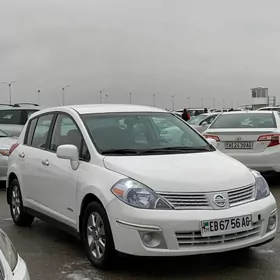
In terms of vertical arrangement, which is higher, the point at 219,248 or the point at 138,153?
the point at 138,153

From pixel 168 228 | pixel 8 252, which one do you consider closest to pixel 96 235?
pixel 168 228

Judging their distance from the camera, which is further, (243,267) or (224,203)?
(243,267)

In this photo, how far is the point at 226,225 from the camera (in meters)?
4.34

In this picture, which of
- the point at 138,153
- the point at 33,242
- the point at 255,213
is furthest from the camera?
the point at 33,242

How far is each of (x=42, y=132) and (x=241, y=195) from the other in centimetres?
284

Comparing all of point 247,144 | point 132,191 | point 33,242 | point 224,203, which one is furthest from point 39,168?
point 247,144

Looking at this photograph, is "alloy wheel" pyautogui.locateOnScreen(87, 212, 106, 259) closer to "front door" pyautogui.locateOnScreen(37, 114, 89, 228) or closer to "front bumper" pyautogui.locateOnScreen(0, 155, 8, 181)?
"front door" pyautogui.locateOnScreen(37, 114, 89, 228)

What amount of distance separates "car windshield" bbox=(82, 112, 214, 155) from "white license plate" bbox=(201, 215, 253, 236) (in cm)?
112

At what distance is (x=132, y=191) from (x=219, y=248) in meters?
0.89

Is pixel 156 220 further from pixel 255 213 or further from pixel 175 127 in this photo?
pixel 175 127

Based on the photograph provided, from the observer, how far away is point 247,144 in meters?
9.23

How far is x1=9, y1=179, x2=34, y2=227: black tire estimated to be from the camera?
258 inches

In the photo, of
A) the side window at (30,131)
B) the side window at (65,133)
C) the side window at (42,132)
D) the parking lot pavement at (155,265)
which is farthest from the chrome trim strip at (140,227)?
the side window at (30,131)

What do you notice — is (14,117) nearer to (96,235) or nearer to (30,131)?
(30,131)
